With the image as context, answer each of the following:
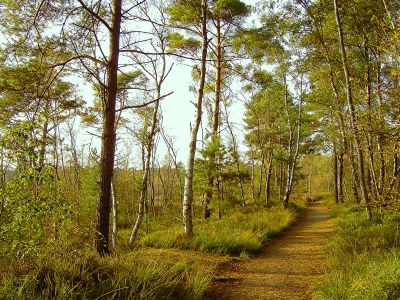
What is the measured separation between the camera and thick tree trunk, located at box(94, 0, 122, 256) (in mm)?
→ 4547

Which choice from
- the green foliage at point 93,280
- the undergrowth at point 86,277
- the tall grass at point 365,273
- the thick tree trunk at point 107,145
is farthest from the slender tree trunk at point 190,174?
the tall grass at point 365,273

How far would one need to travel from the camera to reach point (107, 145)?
459 cm

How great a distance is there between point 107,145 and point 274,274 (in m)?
3.99

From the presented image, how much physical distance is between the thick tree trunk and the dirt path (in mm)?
1976

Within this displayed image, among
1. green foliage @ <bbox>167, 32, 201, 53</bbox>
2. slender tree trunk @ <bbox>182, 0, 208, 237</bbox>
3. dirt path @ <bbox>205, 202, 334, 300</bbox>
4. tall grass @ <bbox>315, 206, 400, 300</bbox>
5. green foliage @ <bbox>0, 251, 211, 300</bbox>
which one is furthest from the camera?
green foliage @ <bbox>167, 32, 201, 53</bbox>

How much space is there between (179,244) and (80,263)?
12.1ft

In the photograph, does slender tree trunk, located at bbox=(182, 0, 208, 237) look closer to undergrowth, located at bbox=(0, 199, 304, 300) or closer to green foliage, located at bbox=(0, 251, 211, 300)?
undergrowth, located at bbox=(0, 199, 304, 300)

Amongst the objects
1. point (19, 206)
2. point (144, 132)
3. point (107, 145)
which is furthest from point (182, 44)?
point (19, 206)

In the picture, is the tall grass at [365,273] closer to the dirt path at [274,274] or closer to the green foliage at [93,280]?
the dirt path at [274,274]

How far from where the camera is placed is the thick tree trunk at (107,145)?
4.55 metres

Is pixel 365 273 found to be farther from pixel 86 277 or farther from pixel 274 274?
pixel 86 277

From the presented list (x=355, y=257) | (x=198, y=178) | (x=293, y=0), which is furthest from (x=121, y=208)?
(x=355, y=257)

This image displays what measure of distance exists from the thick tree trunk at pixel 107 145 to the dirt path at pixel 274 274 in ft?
6.48

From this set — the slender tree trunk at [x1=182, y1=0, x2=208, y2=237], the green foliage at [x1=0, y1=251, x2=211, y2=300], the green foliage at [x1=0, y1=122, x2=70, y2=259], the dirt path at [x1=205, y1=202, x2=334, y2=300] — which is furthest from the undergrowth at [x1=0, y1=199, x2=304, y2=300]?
the slender tree trunk at [x1=182, y1=0, x2=208, y2=237]
